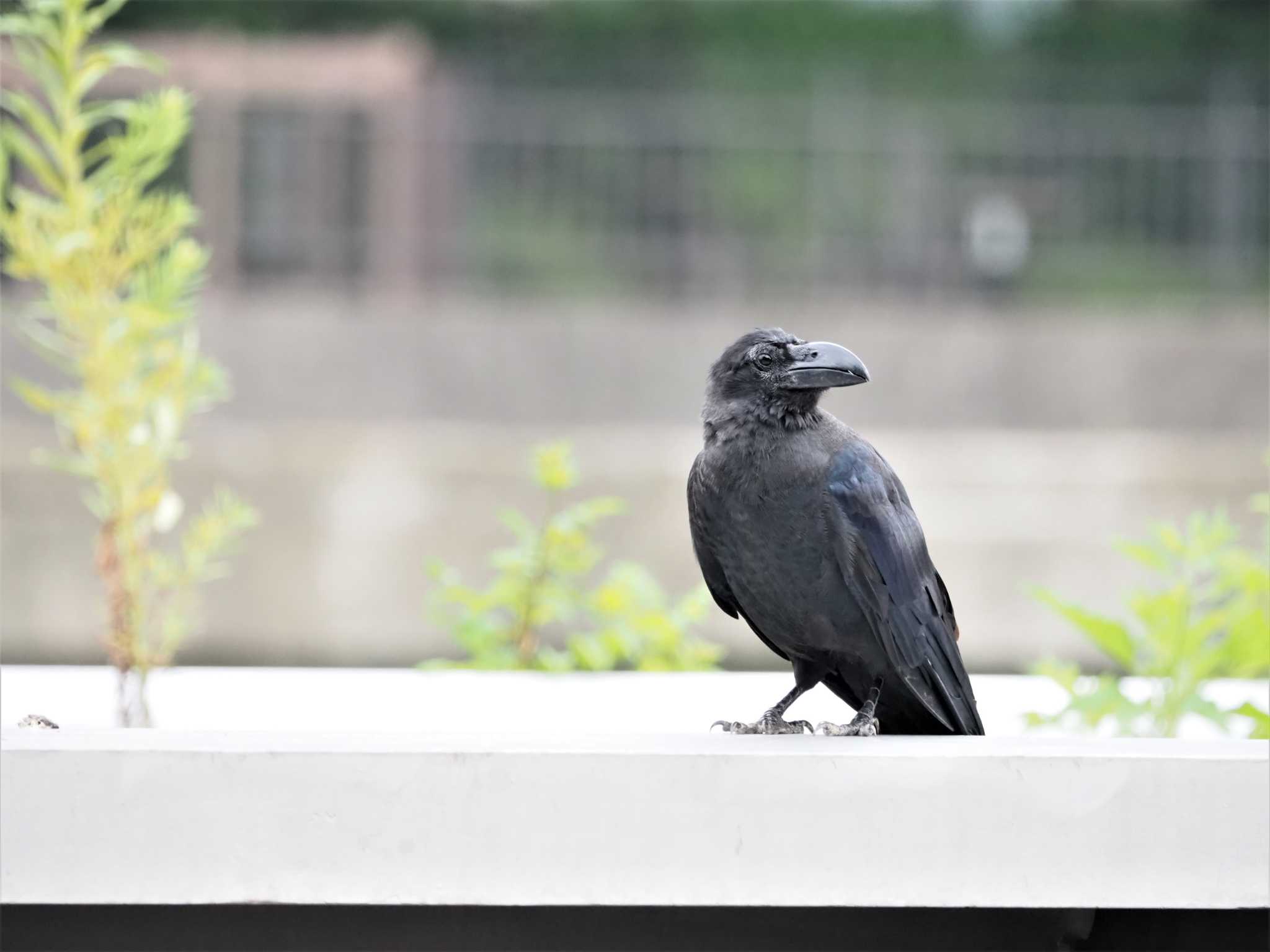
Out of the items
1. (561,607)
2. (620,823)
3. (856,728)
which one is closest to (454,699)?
(561,607)

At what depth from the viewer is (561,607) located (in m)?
2.99

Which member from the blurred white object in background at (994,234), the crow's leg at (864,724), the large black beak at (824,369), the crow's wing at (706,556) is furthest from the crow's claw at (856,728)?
the blurred white object in background at (994,234)

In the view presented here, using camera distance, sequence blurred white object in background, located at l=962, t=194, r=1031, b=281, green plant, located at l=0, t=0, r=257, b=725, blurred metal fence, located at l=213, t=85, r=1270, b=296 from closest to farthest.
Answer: green plant, located at l=0, t=0, r=257, b=725
blurred metal fence, located at l=213, t=85, r=1270, b=296
blurred white object in background, located at l=962, t=194, r=1031, b=281

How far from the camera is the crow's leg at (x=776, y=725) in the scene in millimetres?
2238

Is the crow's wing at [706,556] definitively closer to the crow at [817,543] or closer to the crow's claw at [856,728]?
the crow at [817,543]

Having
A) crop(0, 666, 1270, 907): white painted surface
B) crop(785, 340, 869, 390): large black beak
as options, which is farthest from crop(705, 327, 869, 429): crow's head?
crop(0, 666, 1270, 907): white painted surface

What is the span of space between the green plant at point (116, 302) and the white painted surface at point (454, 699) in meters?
0.18

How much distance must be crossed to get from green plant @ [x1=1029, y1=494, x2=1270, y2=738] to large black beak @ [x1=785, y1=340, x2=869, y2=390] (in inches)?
22.6

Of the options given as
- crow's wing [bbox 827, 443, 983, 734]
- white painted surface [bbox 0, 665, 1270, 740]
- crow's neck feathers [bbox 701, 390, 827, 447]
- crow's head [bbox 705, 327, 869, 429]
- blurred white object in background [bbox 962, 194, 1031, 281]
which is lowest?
white painted surface [bbox 0, 665, 1270, 740]

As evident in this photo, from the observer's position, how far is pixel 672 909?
1.92 metres

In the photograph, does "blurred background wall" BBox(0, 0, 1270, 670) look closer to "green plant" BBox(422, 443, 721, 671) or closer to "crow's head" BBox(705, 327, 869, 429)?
"green plant" BBox(422, 443, 721, 671)

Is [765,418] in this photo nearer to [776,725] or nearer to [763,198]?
[776,725]

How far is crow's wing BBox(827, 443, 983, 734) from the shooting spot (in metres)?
2.10

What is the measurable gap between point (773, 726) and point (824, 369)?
0.61m
